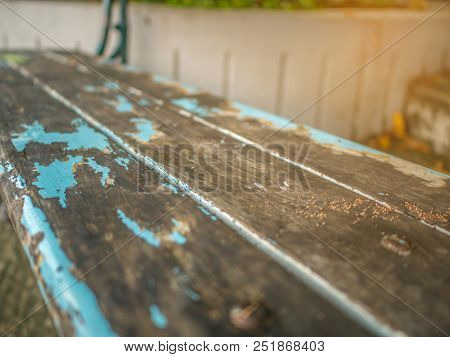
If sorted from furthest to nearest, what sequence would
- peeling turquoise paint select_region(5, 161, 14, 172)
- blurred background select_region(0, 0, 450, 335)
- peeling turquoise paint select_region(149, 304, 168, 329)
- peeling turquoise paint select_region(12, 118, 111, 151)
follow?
blurred background select_region(0, 0, 450, 335), peeling turquoise paint select_region(12, 118, 111, 151), peeling turquoise paint select_region(5, 161, 14, 172), peeling turquoise paint select_region(149, 304, 168, 329)

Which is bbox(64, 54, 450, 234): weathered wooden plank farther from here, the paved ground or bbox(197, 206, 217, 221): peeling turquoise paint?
the paved ground

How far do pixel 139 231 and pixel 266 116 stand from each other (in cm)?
74

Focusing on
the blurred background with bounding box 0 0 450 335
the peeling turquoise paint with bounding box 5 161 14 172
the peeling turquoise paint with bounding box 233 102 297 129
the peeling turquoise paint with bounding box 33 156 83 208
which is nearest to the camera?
the peeling turquoise paint with bounding box 33 156 83 208

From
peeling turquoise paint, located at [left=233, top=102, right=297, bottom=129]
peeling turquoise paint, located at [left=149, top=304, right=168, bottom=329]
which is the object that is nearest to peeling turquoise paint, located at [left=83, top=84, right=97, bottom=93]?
peeling turquoise paint, located at [left=233, top=102, right=297, bottom=129]

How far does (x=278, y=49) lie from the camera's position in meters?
2.97

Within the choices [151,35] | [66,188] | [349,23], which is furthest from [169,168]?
[349,23]

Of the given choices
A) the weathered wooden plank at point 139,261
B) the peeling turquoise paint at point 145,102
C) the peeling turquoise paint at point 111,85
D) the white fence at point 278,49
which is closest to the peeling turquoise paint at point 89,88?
the peeling turquoise paint at point 111,85

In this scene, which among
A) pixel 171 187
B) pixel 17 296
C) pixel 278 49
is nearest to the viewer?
pixel 171 187

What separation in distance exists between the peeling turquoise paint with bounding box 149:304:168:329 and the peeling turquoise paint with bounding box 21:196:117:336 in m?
0.04

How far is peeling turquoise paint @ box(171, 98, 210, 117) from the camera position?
127 cm

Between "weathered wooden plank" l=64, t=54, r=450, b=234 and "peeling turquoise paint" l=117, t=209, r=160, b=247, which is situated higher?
"peeling turquoise paint" l=117, t=209, r=160, b=247

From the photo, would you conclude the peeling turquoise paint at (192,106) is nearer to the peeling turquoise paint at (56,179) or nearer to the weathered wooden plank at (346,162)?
the weathered wooden plank at (346,162)

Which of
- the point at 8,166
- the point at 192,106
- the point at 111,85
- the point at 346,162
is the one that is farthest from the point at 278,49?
the point at 8,166

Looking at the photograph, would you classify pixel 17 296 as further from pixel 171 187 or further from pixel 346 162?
pixel 346 162
